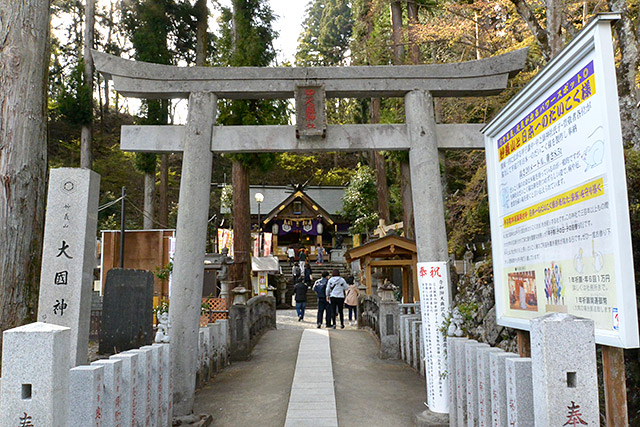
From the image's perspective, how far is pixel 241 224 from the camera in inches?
579

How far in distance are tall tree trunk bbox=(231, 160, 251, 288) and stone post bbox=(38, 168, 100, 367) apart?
29.4 ft

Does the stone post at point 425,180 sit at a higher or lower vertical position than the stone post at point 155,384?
higher

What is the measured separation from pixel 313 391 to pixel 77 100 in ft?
50.3

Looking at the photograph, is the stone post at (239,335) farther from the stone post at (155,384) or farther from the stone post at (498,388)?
the stone post at (498,388)

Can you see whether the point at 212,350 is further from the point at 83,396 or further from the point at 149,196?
the point at 149,196

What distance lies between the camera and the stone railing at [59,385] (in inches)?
112

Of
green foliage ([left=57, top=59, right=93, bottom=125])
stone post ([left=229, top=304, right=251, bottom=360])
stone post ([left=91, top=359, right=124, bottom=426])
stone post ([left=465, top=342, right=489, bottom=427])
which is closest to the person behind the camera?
stone post ([left=91, top=359, right=124, bottom=426])

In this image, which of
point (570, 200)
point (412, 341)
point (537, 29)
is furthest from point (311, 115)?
point (412, 341)

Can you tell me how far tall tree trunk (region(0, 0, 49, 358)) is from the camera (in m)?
5.62

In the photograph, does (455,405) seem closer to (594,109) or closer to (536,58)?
(594,109)

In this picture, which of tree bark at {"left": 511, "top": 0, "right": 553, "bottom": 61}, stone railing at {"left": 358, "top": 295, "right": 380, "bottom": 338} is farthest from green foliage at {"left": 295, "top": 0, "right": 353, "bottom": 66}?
tree bark at {"left": 511, "top": 0, "right": 553, "bottom": 61}

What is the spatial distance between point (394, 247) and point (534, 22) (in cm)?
678

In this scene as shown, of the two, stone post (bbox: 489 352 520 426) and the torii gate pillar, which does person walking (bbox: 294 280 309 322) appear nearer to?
the torii gate pillar

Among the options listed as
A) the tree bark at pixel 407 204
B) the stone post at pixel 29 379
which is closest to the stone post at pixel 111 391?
the stone post at pixel 29 379
